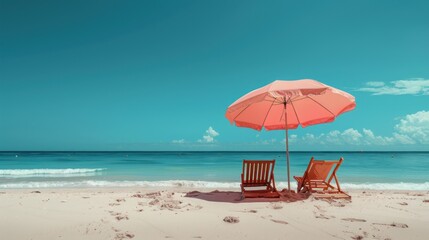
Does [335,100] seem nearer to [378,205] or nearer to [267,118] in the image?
[267,118]

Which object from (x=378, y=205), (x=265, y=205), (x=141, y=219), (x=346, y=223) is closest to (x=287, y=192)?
(x=265, y=205)

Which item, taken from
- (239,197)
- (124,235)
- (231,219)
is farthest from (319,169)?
(124,235)

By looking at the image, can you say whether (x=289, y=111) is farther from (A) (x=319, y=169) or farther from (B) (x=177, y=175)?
(B) (x=177, y=175)

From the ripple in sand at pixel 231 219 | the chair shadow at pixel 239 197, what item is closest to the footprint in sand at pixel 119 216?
the ripple in sand at pixel 231 219

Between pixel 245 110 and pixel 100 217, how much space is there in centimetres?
383

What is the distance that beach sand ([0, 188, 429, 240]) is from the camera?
12.0ft

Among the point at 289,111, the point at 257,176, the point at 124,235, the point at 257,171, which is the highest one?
the point at 289,111

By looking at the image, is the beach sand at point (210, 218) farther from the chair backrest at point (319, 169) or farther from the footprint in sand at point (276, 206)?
the chair backrest at point (319, 169)

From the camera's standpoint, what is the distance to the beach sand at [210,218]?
12.0ft

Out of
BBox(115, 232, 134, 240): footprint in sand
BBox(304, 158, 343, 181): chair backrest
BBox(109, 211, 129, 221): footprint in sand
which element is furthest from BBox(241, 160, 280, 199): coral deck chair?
BBox(115, 232, 134, 240): footprint in sand

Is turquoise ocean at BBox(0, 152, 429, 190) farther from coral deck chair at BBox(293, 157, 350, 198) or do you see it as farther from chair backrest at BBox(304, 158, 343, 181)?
chair backrest at BBox(304, 158, 343, 181)

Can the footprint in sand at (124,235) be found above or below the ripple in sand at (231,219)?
below

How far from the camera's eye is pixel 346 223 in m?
4.07

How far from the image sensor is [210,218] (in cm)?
440
